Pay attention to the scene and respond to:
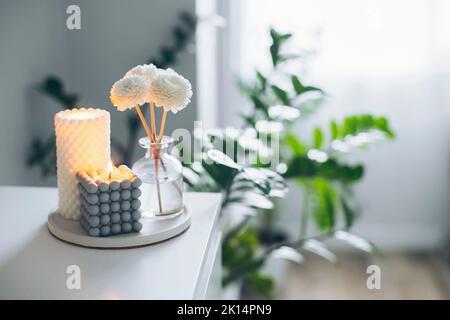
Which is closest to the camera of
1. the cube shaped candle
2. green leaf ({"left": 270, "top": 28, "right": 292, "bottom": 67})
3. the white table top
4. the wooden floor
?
the white table top

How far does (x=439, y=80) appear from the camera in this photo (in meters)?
2.58

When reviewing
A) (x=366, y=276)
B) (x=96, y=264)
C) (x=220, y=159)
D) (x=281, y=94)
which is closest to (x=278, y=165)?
(x=281, y=94)

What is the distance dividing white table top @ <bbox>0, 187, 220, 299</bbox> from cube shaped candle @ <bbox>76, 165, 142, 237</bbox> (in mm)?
37

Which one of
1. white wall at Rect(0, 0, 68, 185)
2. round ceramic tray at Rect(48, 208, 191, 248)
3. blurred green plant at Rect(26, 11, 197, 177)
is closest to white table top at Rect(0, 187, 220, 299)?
round ceramic tray at Rect(48, 208, 191, 248)

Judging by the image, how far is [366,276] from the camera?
8.25 feet

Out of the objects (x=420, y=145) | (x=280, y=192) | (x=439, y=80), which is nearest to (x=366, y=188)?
(x=420, y=145)

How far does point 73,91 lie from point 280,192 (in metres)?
0.90

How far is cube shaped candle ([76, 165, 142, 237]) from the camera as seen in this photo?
40.1 inches

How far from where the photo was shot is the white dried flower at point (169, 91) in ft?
3.41

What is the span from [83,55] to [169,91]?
3.16 ft

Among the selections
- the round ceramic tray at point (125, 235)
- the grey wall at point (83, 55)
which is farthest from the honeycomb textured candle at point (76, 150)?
the grey wall at point (83, 55)

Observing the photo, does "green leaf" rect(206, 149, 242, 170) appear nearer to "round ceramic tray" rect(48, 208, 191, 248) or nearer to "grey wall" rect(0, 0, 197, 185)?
"round ceramic tray" rect(48, 208, 191, 248)
